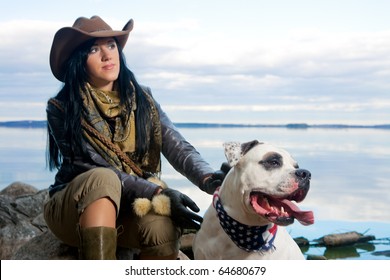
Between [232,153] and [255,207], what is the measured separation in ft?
0.79

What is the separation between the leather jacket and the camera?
10.5 ft

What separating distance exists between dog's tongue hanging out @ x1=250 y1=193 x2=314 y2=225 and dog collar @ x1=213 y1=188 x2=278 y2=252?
0.43 ft

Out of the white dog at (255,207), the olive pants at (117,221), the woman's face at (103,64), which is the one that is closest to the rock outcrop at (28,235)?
the olive pants at (117,221)

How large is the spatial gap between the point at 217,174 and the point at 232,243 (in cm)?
37

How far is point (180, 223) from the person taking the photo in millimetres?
3221

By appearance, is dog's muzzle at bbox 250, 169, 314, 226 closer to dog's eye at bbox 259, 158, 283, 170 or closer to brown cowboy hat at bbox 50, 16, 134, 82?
dog's eye at bbox 259, 158, 283, 170

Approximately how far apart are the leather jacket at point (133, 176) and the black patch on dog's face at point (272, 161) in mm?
562

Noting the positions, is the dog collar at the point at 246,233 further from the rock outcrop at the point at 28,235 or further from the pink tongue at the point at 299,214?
the rock outcrop at the point at 28,235

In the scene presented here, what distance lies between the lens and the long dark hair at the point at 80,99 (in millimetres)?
3314

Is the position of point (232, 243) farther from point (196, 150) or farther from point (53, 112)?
point (53, 112)

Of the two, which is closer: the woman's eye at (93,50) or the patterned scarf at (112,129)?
the patterned scarf at (112,129)

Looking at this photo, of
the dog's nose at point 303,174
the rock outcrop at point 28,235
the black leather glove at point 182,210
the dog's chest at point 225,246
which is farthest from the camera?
the rock outcrop at point 28,235

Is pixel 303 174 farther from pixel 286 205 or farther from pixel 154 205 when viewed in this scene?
pixel 154 205
